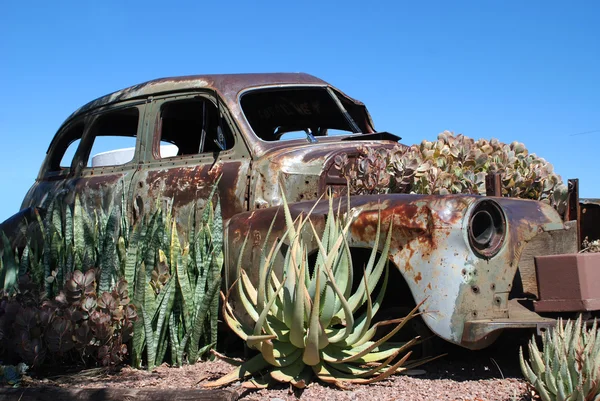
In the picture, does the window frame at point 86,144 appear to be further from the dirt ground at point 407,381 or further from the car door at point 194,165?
the dirt ground at point 407,381

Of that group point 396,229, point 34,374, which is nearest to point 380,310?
point 396,229

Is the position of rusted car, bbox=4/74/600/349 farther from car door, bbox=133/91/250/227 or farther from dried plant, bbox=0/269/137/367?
dried plant, bbox=0/269/137/367

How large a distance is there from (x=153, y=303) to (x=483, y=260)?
6.08 feet

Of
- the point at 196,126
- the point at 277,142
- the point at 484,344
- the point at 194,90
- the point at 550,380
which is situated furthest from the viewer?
the point at 196,126

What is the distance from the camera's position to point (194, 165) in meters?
5.03

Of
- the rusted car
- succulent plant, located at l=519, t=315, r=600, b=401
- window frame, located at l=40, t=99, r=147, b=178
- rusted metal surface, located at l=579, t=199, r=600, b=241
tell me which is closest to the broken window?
the rusted car

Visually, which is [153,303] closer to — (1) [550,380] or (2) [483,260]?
(2) [483,260]

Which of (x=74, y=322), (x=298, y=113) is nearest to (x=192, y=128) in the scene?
(x=298, y=113)

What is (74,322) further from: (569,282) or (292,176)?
(569,282)

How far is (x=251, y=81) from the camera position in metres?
5.23

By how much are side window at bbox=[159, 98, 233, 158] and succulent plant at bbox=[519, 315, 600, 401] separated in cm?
272

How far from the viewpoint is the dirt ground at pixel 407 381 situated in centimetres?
321

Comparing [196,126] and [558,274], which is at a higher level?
[196,126]

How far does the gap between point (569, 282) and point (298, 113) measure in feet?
10.1
